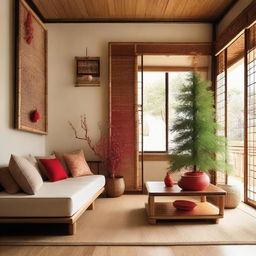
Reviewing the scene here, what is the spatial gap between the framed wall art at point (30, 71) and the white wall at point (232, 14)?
2.89 m

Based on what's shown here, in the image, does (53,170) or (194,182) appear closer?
(194,182)

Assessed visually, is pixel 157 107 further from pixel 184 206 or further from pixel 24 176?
pixel 24 176

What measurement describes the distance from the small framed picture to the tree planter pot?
5.41ft

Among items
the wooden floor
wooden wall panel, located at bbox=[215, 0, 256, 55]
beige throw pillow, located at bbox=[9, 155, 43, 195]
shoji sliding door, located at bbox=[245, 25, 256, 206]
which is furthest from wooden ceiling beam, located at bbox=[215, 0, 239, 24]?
beige throw pillow, located at bbox=[9, 155, 43, 195]

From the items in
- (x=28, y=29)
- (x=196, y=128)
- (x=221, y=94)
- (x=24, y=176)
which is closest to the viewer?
(x=24, y=176)

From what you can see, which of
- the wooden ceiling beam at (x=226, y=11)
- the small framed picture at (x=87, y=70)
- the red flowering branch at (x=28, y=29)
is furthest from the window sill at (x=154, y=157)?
the red flowering branch at (x=28, y=29)

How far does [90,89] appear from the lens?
18.3ft

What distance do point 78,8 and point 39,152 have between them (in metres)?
2.36

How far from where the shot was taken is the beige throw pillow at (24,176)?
305cm

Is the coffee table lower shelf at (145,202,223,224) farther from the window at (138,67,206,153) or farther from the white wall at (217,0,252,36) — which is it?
the white wall at (217,0,252,36)

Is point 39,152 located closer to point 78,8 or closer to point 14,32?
point 14,32

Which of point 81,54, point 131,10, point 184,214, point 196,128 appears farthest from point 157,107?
point 184,214

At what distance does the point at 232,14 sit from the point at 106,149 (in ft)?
9.40

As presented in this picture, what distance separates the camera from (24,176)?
3.09 m
